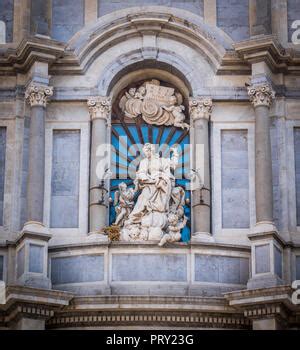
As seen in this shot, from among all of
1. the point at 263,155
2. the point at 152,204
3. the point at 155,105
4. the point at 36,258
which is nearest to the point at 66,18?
the point at 155,105

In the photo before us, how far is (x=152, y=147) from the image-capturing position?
32.1 metres

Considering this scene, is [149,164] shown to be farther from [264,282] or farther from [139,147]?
[264,282]

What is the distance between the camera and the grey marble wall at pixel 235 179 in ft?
104

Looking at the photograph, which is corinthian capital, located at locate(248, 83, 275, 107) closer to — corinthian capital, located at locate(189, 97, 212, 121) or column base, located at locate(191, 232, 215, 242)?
corinthian capital, located at locate(189, 97, 212, 121)

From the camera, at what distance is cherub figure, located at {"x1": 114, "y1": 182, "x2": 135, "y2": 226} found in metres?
31.7

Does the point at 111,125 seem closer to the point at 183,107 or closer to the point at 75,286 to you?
the point at 183,107

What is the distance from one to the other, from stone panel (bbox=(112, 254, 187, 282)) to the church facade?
0.08ft

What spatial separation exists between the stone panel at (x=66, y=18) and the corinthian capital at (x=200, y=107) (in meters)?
2.88

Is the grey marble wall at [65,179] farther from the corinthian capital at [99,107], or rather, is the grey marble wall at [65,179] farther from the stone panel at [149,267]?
the stone panel at [149,267]

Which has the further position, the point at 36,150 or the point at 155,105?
the point at 155,105

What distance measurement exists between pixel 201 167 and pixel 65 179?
2.70m

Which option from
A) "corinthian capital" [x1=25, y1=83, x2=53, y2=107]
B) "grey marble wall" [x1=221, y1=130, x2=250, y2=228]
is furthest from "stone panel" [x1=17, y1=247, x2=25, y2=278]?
"grey marble wall" [x1=221, y1=130, x2=250, y2=228]

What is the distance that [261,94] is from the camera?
31828mm
